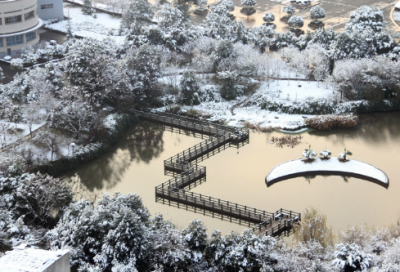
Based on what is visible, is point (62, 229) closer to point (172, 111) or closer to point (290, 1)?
point (172, 111)

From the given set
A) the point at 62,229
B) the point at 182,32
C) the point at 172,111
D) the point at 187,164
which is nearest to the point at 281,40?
the point at 182,32

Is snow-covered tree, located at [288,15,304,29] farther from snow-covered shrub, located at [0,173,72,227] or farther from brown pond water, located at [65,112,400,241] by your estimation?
snow-covered shrub, located at [0,173,72,227]

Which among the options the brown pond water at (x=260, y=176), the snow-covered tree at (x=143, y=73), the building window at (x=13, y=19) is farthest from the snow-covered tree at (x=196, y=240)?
the building window at (x=13, y=19)

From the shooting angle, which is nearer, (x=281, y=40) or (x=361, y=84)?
(x=361, y=84)

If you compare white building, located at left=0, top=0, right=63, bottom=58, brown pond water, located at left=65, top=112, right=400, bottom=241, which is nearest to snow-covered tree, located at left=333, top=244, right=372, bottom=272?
brown pond water, located at left=65, top=112, right=400, bottom=241

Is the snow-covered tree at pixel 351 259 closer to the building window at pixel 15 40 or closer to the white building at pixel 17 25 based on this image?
the white building at pixel 17 25

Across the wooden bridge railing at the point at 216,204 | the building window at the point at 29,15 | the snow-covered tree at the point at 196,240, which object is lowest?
the wooden bridge railing at the point at 216,204
